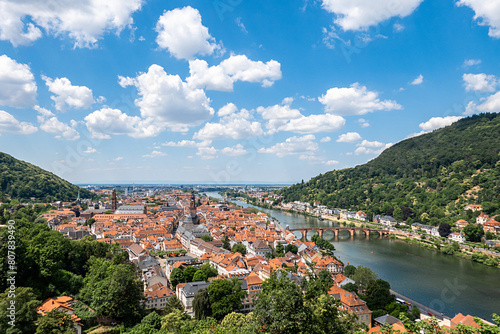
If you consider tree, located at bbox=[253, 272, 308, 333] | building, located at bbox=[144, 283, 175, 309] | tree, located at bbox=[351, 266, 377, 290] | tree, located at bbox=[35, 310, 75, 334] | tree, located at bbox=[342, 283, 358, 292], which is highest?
tree, located at bbox=[253, 272, 308, 333]

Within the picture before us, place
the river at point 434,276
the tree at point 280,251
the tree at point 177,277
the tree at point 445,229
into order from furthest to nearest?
the tree at point 445,229
the tree at point 280,251
the tree at point 177,277
the river at point 434,276

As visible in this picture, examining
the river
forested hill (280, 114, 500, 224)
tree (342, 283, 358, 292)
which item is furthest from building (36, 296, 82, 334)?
forested hill (280, 114, 500, 224)

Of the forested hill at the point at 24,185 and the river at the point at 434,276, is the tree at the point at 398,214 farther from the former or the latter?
the forested hill at the point at 24,185

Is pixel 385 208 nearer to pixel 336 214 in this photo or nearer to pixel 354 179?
pixel 336 214

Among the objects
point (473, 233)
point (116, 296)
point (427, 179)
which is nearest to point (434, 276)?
point (473, 233)

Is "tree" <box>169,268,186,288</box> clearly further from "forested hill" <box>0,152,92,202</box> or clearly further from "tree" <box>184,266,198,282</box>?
"forested hill" <box>0,152,92,202</box>

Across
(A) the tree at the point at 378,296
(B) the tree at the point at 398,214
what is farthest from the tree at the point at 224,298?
(B) the tree at the point at 398,214
